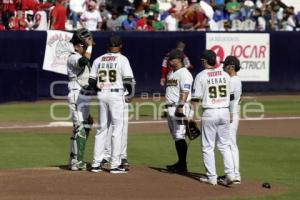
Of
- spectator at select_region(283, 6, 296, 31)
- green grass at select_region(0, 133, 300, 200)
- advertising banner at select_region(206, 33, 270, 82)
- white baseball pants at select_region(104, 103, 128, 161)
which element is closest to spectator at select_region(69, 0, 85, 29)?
advertising banner at select_region(206, 33, 270, 82)

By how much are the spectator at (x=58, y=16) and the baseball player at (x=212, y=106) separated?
48.2 ft

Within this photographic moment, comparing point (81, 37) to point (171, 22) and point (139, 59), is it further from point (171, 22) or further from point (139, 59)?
point (171, 22)

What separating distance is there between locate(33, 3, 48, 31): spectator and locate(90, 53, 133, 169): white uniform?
48.0 ft

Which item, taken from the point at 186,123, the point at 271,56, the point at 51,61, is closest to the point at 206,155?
the point at 186,123

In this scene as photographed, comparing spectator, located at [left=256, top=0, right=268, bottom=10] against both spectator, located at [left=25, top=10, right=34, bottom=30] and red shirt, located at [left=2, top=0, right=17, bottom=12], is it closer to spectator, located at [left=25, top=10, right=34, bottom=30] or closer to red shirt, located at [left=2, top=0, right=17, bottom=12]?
spectator, located at [left=25, top=10, right=34, bottom=30]

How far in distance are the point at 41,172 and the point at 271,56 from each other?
18.4 m

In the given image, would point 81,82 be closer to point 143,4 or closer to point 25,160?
point 25,160

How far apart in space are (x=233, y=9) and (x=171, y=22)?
269cm

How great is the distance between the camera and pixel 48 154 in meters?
17.3

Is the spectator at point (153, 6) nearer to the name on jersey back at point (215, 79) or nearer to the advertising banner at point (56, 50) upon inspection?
the advertising banner at point (56, 50)

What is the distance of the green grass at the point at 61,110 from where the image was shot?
24078 mm

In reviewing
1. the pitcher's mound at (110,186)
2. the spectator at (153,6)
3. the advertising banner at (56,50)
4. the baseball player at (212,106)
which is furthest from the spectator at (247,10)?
the baseball player at (212,106)

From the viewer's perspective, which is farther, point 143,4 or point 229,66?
point 143,4

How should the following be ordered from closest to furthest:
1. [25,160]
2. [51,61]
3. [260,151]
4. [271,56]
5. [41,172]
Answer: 1. [41,172]
2. [25,160]
3. [260,151]
4. [51,61]
5. [271,56]
